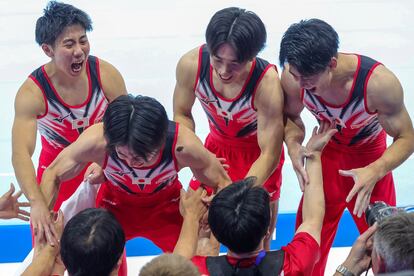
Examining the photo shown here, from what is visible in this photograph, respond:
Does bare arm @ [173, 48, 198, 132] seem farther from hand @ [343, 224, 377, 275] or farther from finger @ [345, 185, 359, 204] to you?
hand @ [343, 224, 377, 275]

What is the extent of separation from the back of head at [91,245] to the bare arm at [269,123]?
4.05ft

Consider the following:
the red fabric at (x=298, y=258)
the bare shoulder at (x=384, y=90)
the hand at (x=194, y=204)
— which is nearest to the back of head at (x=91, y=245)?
the red fabric at (x=298, y=258)

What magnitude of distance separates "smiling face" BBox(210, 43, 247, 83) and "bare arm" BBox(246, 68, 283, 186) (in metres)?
0.27

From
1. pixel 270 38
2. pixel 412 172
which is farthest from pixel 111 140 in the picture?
pixel 270 38

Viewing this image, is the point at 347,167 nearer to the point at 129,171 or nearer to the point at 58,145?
the point at 129,171

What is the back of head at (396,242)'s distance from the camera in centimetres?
251

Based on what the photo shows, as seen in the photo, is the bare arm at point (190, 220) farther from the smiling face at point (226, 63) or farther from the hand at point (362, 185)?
the hand at point (362, 185)

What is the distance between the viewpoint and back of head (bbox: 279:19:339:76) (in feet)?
11.8

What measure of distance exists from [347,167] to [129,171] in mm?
1101

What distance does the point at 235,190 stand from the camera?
2902 mm

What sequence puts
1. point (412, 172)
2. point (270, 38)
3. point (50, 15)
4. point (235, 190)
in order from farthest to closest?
point (270, 38) < point (412, 172) < point (50, 15) < point (235, 190)

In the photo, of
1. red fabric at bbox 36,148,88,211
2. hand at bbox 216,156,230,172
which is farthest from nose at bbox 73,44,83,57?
hand at bbox 216,156,230,172

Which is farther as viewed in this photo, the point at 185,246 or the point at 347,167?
the point at 347,167

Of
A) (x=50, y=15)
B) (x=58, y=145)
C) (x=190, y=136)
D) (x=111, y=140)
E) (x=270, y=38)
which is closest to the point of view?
(x=111, y=140)
